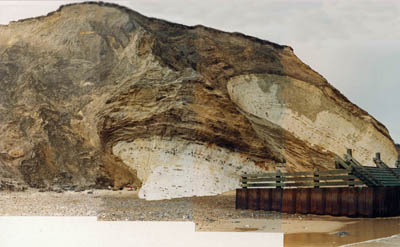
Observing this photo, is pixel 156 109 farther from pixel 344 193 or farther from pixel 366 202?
pixel 366 202

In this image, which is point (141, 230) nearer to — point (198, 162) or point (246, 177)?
point (246, 177)

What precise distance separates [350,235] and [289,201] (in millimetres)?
3985

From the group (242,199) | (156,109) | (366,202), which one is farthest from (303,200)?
(156,109)

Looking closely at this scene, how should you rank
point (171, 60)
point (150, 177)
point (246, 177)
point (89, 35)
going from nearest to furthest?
point (246, 177), point (150, 177), point (171, 60), point (89, 35)

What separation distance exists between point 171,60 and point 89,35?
6.25 meters

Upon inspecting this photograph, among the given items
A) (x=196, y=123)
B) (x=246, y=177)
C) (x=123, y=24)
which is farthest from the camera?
(x=123, y=24)

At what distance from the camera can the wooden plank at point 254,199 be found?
485 inches

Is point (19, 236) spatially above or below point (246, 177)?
below

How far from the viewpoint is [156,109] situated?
58.2 ft

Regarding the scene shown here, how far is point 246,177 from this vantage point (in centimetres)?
1291

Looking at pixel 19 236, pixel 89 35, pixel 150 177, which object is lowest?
pixel 19 236

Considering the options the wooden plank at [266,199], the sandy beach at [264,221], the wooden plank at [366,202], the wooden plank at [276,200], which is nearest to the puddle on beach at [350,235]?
the sandy beach at [264,221]

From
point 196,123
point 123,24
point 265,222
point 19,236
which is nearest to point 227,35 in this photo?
point 123,24

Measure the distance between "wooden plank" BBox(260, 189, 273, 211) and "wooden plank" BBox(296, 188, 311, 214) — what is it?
0.90 metres
